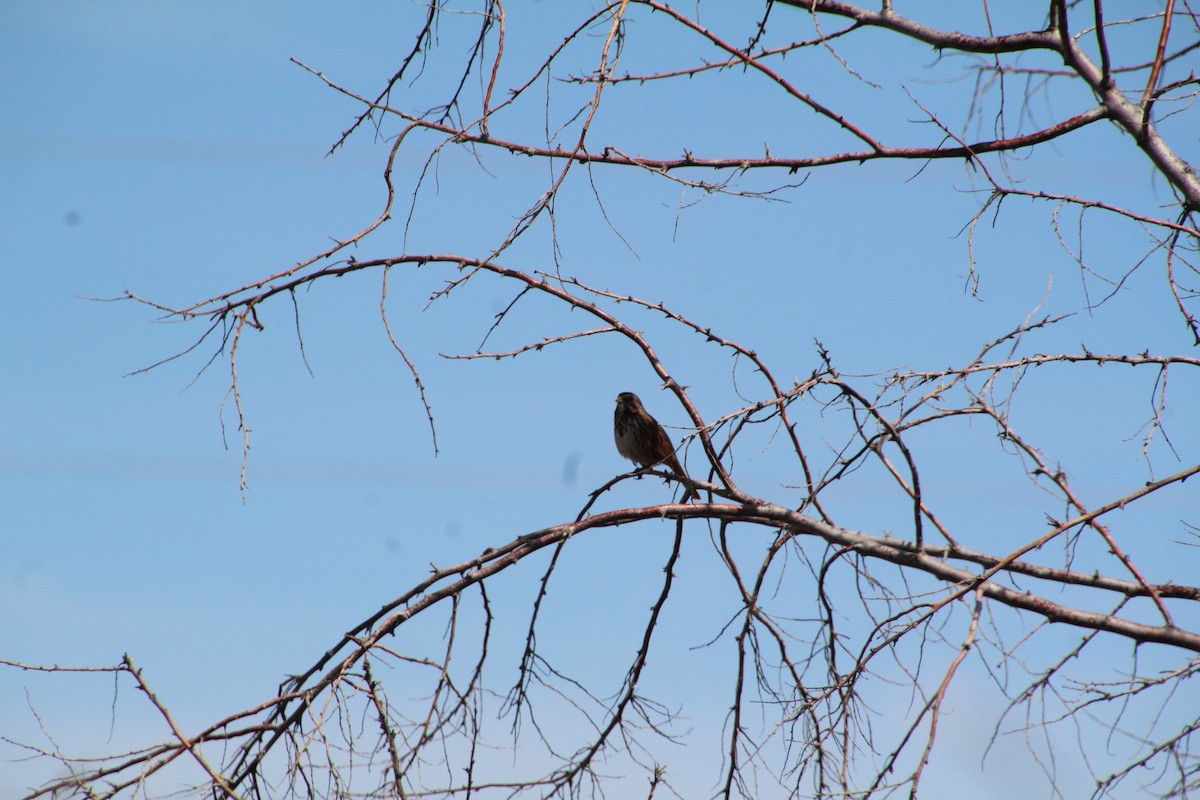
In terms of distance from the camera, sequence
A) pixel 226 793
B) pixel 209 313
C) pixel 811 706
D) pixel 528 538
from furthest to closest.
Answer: pixel 528 538
pixel 209 313
pixel 811 706
pixel 226 793

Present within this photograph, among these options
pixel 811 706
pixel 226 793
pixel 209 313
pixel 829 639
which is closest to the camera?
pixel 226 793

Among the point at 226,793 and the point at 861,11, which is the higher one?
the point at 861,11

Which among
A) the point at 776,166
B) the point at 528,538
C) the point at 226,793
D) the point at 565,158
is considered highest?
the point at 776,166

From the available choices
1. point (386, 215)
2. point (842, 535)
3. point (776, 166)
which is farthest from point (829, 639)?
point (386, 215)

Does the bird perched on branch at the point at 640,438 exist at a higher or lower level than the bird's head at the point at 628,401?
lower

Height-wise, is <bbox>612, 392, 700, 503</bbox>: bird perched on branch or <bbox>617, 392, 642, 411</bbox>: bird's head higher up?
<bbox>617, 392, 642, 411</bbox>: bird's head

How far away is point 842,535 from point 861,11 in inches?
77.7

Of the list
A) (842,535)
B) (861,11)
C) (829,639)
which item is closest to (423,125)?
(861,11)

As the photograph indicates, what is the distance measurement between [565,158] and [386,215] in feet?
2.22

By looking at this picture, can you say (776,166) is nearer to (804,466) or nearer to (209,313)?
(804,466)

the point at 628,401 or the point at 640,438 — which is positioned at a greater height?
the point at 628,401

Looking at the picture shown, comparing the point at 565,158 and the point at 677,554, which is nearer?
the point at 565,158

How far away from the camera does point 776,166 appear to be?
15.5ft

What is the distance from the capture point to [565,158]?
164 inches
